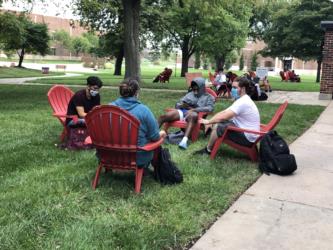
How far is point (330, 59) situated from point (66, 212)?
15.9m

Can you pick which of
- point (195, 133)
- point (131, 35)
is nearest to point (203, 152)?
point (195, 133)

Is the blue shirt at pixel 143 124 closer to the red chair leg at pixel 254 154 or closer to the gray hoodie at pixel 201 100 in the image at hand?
the red chair leg at pixel 254 154

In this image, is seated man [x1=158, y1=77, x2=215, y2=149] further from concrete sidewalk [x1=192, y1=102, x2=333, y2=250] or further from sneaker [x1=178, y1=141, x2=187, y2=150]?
concrete sidewalk [x1=192, y1=102, x2=333, y2=250]

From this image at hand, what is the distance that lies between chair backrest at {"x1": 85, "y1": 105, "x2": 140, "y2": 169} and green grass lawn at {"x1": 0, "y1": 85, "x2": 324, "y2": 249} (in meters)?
0.35

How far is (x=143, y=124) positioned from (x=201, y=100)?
3474 mm

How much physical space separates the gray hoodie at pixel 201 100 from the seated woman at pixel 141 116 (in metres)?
3.20

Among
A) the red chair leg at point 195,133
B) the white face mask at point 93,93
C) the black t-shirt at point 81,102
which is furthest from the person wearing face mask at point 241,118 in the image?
the black t-shirt at point 81,102

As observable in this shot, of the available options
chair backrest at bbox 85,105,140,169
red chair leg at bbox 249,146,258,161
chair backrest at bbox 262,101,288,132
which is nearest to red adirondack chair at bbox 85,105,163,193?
chair backrest at bbox 85,105,140,169

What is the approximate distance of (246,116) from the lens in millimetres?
6828

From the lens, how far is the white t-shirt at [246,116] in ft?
22.1

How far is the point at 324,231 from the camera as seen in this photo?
4426mm

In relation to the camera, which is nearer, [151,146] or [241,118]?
[151,146]

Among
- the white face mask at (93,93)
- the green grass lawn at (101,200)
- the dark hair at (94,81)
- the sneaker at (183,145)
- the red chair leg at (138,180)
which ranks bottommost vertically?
the green grass lawn at (101,200)

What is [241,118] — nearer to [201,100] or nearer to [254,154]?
[254,154]
